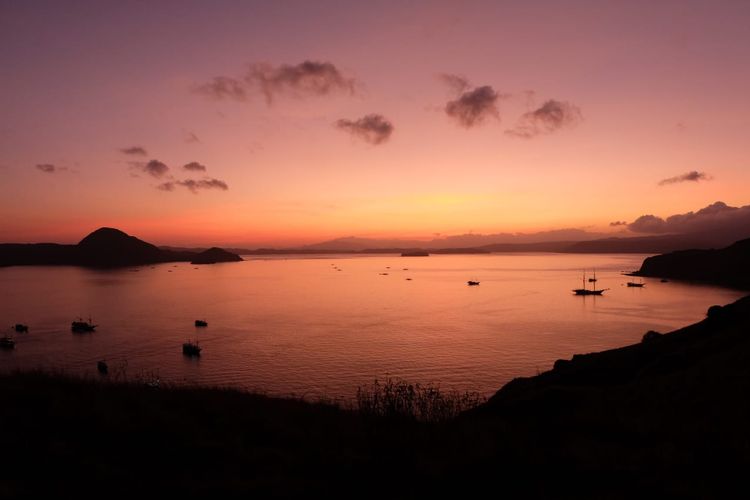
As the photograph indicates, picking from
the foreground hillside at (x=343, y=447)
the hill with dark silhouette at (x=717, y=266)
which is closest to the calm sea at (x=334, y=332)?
the foreground hillside at (x=343, y=447)

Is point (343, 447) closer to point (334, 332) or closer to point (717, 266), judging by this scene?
point (334, 332)

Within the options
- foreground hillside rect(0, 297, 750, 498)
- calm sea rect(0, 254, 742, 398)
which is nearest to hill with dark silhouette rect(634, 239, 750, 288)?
calm sea rect(0, 254, 742, 398)

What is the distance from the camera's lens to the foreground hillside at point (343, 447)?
7.66 meters

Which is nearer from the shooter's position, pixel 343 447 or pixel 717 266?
pixel 343 447

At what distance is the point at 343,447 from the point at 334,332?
234 ft

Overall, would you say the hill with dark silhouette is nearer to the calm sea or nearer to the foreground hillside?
the calm sea

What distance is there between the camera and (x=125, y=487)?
7270 millimetres

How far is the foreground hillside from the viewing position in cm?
766

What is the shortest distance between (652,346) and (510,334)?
5481 centimetres

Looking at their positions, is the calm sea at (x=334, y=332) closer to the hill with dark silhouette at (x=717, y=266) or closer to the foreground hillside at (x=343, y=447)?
the foreground hillside at (x=343, y=447)

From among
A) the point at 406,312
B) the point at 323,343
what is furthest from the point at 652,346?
the point at 406,312

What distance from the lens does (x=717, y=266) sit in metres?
178

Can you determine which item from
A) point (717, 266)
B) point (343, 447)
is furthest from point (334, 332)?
point (717, 266)

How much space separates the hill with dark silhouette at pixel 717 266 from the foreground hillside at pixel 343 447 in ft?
605
